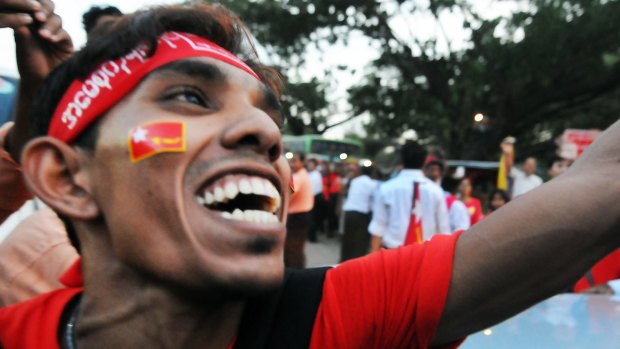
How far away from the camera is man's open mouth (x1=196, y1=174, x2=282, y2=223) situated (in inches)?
44.3

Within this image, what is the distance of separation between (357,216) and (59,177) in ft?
24.1

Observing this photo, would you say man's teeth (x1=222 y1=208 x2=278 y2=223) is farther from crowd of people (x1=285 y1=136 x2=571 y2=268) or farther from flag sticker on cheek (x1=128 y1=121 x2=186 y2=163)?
crowd of people (x1=285 y1=136 x2=571 y2=268)

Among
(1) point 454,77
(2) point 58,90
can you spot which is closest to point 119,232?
(2) point 58,90

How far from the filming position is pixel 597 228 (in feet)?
3.49

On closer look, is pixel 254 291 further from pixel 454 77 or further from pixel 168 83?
pixel 454 77

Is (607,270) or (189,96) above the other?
(189,96)

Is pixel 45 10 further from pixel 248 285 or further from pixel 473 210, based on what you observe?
pixel 473 210

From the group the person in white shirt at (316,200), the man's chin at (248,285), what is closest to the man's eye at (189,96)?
the man's chin at (248,285)

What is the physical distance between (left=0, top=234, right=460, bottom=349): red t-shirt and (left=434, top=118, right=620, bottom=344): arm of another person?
0.10ft

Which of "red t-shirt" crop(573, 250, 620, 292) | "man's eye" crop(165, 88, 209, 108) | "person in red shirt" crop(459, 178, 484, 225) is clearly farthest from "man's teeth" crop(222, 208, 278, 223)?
"person in red shirt" crop(459, 178, 484, 225)

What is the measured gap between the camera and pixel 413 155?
17.0 feet

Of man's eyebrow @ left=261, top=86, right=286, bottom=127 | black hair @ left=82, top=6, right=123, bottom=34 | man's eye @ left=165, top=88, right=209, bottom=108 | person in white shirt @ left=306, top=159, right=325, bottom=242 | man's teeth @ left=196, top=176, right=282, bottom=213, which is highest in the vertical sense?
black hair @ left=82, top=6, right=123, bottom=34

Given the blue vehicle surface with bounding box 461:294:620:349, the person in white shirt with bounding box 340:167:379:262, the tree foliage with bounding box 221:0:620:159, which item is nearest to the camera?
the blue vehicle surface with bounding box 461:294:620:349

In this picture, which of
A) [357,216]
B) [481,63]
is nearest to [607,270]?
[357,216]
